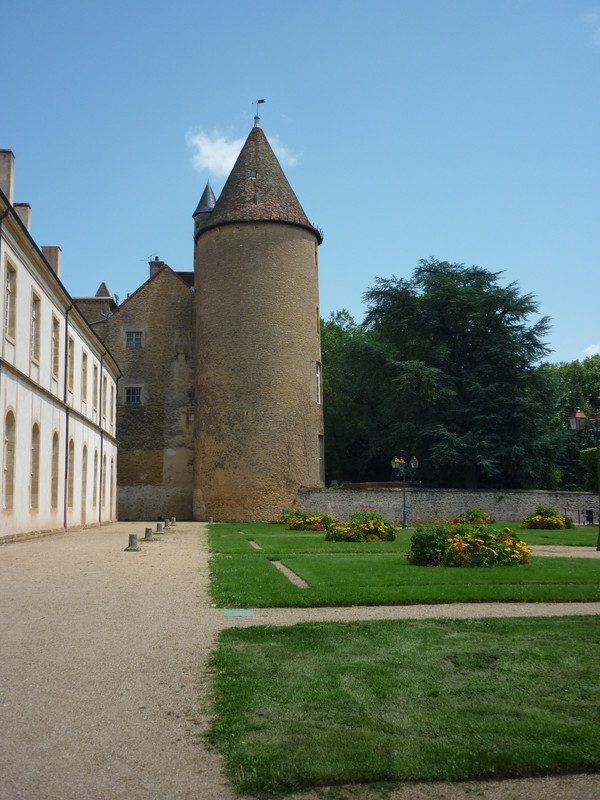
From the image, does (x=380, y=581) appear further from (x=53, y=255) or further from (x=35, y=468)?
(x=53, y=255)

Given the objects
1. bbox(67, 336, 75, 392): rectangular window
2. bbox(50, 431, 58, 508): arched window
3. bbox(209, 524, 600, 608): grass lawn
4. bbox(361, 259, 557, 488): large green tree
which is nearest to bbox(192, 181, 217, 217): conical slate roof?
bbox(361, 259, 557, 488): large green tree

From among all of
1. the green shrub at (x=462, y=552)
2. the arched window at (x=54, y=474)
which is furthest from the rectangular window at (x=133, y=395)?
the green shrub at (x=462, y=552)

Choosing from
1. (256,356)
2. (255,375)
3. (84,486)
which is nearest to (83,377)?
(84,486)

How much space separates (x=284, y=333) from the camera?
37781 mm

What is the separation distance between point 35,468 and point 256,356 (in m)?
15.6

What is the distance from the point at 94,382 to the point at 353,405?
66.3 feet

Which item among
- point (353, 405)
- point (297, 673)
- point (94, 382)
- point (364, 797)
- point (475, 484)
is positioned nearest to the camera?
point (364, 797)

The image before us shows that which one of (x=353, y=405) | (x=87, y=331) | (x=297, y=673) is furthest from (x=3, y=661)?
(x=353, y=405)

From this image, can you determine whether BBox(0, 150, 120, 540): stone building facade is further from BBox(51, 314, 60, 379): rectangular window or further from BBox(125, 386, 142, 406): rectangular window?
BBox(125, 386, 142, 406): rectangular window

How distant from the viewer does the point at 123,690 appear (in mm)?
5461

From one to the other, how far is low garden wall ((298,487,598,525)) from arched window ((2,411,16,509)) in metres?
18.4

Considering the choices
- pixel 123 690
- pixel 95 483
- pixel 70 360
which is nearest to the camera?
pixel 123 690

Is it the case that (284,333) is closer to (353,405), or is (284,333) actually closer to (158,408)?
(158,408)

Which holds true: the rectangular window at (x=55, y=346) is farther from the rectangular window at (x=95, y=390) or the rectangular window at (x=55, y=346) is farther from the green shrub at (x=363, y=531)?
the green shrub at (x=363, y=531)
